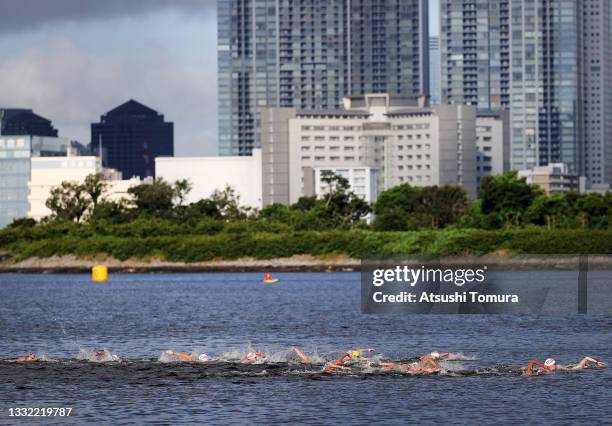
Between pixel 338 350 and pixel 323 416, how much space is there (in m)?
22.7

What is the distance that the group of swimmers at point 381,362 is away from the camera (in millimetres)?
55531

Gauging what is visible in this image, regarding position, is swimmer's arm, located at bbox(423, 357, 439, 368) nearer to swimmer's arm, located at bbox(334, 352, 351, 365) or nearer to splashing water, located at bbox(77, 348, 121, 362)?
swimmer's arm, located at bbox(334, 352, 351, 365)

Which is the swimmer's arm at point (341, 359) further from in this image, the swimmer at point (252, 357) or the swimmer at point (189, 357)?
the swimmer at point (189, 357)

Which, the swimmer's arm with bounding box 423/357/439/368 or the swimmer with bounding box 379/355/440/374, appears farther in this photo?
the swimmer's arm with bounding box 423/357/439/368

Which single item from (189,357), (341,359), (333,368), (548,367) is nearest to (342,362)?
(341,359)

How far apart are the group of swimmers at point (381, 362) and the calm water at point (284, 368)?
85 cm

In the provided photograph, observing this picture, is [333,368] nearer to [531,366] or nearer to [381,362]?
[381,362]

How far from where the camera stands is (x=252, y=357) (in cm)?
5991

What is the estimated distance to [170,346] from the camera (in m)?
71.2

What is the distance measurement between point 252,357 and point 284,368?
2.76 metres

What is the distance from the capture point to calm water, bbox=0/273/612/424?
46031 millimetres

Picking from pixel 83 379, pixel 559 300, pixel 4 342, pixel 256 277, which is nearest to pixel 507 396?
pixel 83 379

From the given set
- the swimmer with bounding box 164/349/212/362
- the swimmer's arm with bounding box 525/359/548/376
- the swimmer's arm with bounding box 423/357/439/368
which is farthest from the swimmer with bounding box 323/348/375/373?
the swimmer's arm with bounding box 525/359/548/376

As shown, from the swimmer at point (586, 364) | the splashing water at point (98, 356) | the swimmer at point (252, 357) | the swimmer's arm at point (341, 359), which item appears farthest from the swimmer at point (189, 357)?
the swimmer at point (586, 364)
